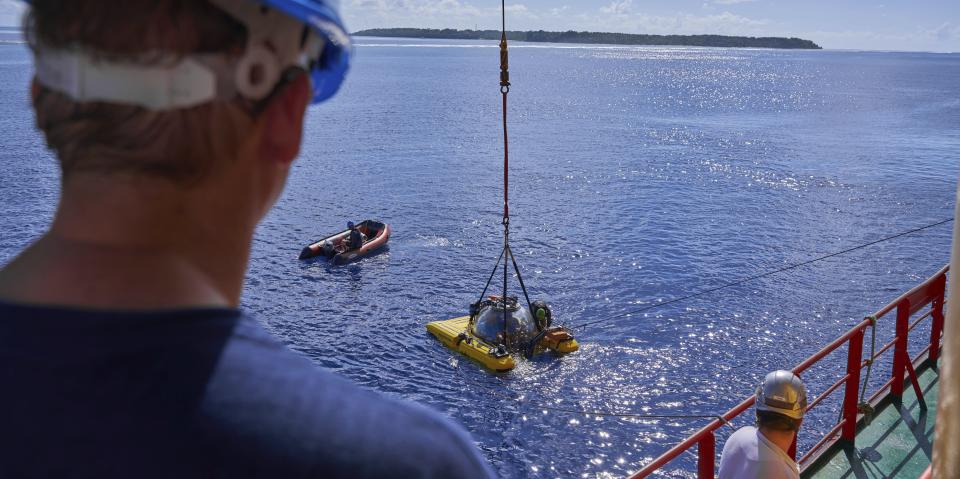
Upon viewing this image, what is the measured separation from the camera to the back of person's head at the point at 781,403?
577 cm

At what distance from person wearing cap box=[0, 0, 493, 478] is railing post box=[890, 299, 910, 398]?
9.69 metres

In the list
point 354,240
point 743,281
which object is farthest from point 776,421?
point 354,240

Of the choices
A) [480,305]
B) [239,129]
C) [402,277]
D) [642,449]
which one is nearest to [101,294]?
[239,129]

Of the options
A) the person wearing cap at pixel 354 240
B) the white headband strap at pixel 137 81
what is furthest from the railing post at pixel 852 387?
the person wearing cap at pixel 354 240

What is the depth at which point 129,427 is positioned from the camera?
3.35 feet

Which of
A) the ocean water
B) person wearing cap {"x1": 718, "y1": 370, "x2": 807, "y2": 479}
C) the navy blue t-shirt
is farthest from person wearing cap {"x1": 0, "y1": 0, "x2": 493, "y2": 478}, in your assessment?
person wearing cap {"x1": 718, "y1": 370, "x2": 807, "y2": 479}

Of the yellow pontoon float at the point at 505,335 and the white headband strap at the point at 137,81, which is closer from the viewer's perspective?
the white headband strap at the point at 137,81

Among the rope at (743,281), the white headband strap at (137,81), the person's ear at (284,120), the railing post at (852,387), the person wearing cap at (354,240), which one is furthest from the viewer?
the person wearing cap at (354,240)

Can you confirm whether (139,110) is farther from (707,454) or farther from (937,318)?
(937,318)

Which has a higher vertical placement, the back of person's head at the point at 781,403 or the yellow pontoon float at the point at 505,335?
the back of person's head at the point at 781,403

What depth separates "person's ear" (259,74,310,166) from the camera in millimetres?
1289

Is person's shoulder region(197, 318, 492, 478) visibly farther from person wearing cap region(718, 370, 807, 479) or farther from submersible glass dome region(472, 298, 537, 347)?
submersible glass dome region(472, 298, 537, 347)

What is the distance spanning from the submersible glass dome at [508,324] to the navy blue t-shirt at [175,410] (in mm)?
24385

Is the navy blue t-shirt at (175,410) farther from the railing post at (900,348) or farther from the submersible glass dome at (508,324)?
the submersible glass dome at (508,324)
